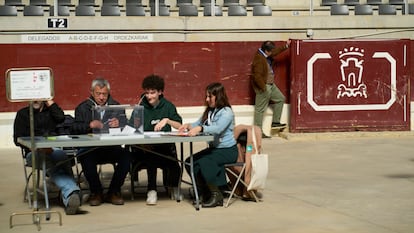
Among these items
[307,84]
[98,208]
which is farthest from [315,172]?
[307,84]

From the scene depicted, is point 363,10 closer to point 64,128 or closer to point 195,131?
point 195,131

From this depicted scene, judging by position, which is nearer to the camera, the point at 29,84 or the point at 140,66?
the point at 29,84

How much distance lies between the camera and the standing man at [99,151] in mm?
9672

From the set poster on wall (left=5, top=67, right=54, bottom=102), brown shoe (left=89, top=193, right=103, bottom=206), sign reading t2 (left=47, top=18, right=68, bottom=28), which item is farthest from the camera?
sign reading t2 (left=47, top=18, right=68, bottom=28)

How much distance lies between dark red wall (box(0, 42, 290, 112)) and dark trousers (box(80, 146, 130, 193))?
22.1 feet

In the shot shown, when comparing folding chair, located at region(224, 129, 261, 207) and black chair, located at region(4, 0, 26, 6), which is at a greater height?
black chair, located at region(4, 0, 26, 6)

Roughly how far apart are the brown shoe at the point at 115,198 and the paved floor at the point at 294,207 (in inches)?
3.0

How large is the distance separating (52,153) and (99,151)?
1.88 feet

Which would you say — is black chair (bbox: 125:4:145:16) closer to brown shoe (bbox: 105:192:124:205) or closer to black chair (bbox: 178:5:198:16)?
black chair (bbox: 178:5:198:16)

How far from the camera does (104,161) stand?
32.8 feet

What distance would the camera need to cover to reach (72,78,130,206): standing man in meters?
9.67

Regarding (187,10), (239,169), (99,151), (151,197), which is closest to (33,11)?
(187,10)

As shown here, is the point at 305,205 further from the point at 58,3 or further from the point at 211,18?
the point at 58,3

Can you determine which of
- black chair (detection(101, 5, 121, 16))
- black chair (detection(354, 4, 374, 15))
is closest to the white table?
black chair (detection(101, 5, 121, 16))
